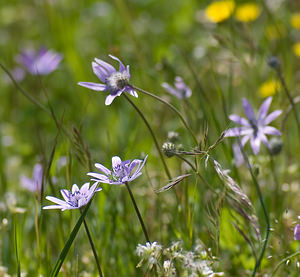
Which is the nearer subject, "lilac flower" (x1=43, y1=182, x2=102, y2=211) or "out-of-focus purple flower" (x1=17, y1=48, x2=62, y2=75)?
"lilac flower" (x1=43, y1=182, x2=102, y2=211)

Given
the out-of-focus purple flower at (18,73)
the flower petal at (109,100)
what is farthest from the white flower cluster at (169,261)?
the out-of-focus purple flower at (18,73)

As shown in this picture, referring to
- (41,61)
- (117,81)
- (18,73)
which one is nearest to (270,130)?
(117,81)

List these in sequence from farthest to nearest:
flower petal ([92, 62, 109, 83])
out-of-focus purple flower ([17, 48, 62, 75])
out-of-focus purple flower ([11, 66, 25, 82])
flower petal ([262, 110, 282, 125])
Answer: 1. out-of-focus purple flower ([11, 66, 25, 82])
2. out-of-focus purple flower ([17, 48, 62, 75])
3. flower petal ([262, 110, 282, 125])
4. flower petal ([92, 62, 109, 83])

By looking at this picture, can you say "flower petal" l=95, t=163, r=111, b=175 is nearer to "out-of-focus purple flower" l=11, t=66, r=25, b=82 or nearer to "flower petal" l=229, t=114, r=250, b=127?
"flower petal" l=229, t=114, r=250, b=127

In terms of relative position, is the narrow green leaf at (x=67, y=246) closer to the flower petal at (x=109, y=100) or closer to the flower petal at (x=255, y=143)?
the flower petal at (x=109, y=100)

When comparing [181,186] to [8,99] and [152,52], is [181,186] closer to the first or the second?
[152,52]

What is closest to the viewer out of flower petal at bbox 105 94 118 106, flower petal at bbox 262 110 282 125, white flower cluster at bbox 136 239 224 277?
white flower cluster at bbox 136 239 224 277

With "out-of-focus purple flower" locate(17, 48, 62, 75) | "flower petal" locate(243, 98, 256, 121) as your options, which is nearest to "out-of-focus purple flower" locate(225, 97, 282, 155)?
"flower petal" locate(243, 98, 256, 121)
